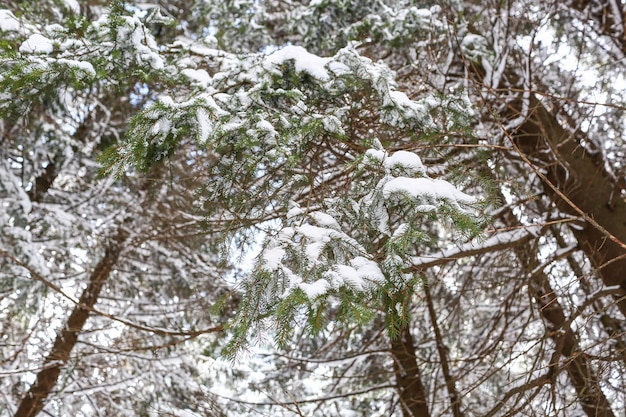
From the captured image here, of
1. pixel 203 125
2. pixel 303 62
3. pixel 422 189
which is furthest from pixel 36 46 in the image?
pixel 422 189

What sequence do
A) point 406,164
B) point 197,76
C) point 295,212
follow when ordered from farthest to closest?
point 197,76 < point 295,212 < point 406,164

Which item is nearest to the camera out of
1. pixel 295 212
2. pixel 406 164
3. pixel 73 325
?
pixel 406 164

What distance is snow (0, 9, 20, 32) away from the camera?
373 centimetres

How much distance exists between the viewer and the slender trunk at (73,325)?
6098 millimetres

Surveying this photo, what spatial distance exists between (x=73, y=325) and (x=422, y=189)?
5.75m

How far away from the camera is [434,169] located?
3.88 metres

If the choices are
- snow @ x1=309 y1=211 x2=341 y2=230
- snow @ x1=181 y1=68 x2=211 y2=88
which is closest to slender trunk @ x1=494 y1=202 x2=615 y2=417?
snow @ x1=309 y1=211 x2=341 y2=230

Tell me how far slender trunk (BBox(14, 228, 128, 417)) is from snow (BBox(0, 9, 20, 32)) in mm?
3391

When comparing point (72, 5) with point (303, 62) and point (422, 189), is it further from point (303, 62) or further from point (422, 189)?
point (422, 189)

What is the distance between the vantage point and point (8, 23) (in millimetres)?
3766

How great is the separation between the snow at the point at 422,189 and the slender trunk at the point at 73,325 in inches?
192

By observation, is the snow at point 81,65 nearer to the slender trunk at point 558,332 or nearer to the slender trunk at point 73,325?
the slender trunk at point 558,332

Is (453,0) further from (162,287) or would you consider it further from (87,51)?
(162,287)

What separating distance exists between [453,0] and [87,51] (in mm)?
3855
